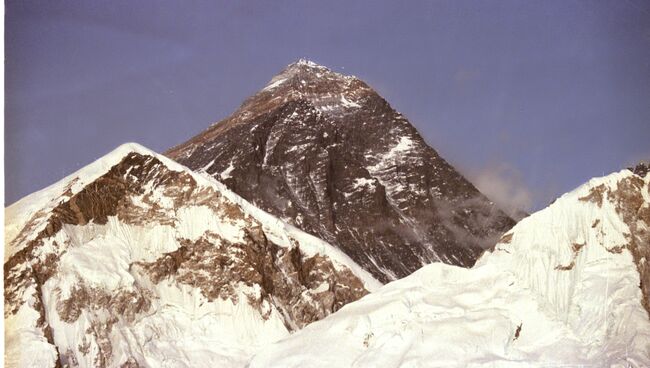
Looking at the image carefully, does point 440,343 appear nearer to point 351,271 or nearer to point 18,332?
point 18,332

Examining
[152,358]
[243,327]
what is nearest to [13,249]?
[152,358]

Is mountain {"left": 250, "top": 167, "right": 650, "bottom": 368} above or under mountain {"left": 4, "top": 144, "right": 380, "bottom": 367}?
under

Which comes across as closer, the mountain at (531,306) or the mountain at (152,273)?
the mountain at (531,306)

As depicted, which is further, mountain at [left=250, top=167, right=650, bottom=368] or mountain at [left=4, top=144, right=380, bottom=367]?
mountain at [left=4, top=144, right=380, bottom=367]

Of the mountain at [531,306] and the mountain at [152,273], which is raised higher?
the mountain at [152,273]
